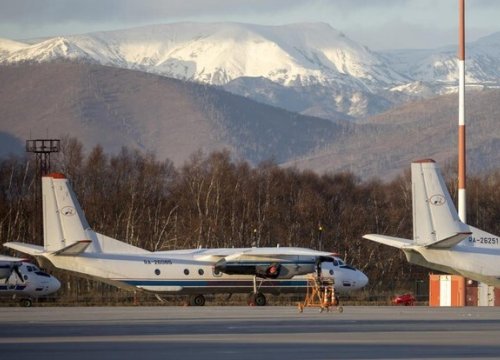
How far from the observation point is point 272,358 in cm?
3166

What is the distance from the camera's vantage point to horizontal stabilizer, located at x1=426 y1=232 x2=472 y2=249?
54.1 meters

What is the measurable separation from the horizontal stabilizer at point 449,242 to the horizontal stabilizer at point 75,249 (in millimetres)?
16478

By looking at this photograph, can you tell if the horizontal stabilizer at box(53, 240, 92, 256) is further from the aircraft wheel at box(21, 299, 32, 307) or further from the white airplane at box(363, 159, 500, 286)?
the white airplane at box(363, 159, 500, 286)

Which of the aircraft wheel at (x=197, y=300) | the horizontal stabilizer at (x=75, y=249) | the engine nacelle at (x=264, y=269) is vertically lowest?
the aircraft wheel at (x=197, y=300)

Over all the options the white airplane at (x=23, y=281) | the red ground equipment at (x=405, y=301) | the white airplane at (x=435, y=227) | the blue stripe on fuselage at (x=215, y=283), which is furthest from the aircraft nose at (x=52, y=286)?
the white airplane at (x=435, y=227)

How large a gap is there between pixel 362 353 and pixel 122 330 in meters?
11.0

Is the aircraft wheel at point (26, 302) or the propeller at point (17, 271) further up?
the propeller at point (17, 271)

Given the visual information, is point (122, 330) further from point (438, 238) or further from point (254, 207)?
point (254, 207)

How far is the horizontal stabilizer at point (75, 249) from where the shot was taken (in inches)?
2441

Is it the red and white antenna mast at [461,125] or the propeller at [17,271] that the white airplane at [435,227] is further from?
the propeller at [17,271]

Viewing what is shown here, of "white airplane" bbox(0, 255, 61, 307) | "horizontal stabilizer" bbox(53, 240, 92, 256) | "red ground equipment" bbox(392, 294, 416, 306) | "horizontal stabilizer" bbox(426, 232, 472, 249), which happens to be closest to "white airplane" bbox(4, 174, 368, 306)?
"horizontal stabilizer" bbox(53, 240, 92, 256)

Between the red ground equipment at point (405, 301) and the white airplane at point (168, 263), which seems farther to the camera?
the red ground equipment at point (405, 301)

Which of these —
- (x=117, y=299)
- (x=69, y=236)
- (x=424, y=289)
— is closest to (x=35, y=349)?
(x=69, y=236)

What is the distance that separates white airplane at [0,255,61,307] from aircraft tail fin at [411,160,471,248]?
21.2 meters
